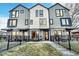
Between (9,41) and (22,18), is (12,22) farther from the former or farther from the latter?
(9,41)

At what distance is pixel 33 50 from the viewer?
286cm

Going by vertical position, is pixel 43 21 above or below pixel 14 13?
below

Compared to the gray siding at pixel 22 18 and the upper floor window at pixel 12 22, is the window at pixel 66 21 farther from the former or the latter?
the upper floor window at pixel 12 22

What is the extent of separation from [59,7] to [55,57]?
30.8 inches

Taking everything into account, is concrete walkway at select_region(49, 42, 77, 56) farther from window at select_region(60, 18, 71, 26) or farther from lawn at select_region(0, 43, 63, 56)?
window at select_region(60, 18, 71, 26)

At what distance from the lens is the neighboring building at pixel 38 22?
2.93m

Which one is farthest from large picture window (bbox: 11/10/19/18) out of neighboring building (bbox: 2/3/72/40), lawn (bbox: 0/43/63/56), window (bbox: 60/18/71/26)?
window (bbox: 60/18/71/26)

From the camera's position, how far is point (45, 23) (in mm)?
2973

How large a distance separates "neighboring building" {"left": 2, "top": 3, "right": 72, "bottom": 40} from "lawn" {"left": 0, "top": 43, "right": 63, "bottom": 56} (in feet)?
0.36

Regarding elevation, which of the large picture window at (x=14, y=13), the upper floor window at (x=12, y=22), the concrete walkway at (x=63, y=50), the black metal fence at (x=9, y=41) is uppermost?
the large picture window at (x=14, y=13)

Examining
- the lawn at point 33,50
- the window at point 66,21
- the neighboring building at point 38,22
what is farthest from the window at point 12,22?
the window at point 66,21

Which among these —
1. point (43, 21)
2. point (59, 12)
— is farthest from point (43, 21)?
point (59, 12)

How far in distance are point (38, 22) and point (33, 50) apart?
450mm

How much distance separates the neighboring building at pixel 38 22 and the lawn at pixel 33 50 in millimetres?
111
